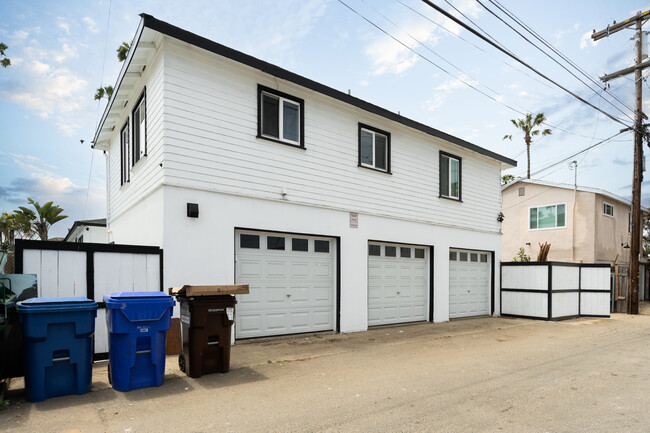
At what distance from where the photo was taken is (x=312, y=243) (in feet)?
32.7

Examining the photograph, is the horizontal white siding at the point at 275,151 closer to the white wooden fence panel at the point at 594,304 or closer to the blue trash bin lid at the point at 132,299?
the blue trash bin lid at the point at 132,299

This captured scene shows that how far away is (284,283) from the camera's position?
30.6 ft

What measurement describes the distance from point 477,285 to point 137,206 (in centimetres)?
1095

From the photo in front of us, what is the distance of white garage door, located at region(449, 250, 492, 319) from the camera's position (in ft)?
44.8

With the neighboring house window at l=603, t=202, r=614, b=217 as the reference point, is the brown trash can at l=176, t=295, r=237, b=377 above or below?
below

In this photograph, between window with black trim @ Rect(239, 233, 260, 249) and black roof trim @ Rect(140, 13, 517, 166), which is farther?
window with black trim @ Rect(239, 233, 260, 249)

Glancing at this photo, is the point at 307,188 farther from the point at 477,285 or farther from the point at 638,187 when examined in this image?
the point at 638,187

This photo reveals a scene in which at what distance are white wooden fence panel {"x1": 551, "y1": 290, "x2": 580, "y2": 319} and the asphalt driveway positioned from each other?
518cm

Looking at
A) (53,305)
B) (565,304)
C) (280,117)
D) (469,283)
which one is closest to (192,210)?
(280,117)

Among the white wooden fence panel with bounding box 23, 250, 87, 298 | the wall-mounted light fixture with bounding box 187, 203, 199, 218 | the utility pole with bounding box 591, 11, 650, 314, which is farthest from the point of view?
the utility pole with bounding box 591, 11, 650, 314

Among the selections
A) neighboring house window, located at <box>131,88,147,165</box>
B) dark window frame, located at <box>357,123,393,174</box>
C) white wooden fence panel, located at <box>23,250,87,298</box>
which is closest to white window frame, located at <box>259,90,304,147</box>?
dark window frame, located at <box>357,123,393,174</box>

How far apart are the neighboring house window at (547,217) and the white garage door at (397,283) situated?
12337 millimetres

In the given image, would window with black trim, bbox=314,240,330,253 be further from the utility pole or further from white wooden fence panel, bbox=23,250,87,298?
the utility pole

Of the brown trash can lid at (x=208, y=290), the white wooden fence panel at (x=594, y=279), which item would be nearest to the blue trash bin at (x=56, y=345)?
the brown trash can lid at (x=208, y=290)
